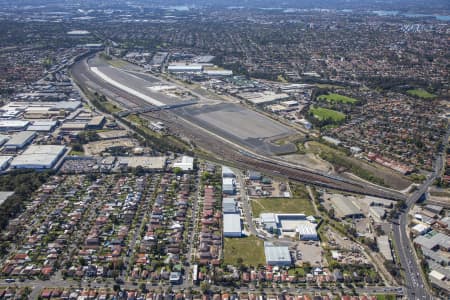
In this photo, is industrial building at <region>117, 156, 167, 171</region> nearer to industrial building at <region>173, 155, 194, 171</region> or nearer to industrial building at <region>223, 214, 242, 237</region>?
industrial building at <region>173, 155, 194, 171</region>

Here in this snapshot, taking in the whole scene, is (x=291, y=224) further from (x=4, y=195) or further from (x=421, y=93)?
(x=421, y=93)

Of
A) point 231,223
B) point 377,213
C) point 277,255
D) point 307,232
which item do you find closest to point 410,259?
point 377,213

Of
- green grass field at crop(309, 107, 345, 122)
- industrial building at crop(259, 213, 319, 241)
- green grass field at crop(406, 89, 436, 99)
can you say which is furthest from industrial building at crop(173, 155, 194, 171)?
Answer: green grass field at crop(406, 89, 436, 99)

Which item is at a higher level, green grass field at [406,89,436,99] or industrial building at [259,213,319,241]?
industrial building at [259,213,319,241]

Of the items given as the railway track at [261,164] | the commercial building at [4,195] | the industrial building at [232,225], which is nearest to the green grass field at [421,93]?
the railway track at [261,164]

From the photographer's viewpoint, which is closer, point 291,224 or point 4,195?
point 291,224

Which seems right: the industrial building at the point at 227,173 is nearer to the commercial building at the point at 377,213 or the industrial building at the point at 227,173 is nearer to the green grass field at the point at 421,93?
the commercial building at the point at 377,213
